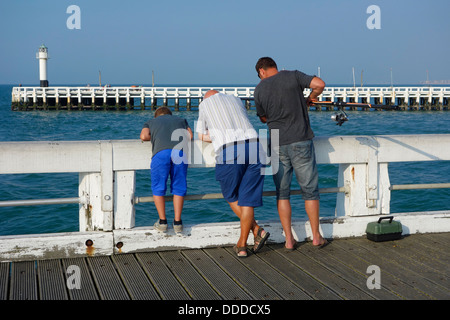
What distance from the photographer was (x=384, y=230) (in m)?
5.15

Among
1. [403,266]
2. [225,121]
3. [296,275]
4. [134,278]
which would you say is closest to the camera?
[134,278]

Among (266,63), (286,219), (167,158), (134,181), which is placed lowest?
(286,219)

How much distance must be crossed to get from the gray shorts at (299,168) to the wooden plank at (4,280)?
2.33 meters

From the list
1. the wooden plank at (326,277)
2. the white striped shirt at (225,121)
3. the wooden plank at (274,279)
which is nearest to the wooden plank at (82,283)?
the wooden plank at (274,279)

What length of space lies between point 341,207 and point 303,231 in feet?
1.84

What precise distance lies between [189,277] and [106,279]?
2.05 ft

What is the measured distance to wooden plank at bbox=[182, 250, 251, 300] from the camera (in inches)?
154

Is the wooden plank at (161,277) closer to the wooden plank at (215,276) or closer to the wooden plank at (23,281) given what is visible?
the wooden plank at (215,276)

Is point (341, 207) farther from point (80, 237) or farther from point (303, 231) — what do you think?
point (80, 237)

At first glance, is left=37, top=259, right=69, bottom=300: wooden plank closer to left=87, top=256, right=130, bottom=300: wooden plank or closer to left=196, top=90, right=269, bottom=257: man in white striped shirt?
left=87, top=256, right=130, bottom=300: wooden plank

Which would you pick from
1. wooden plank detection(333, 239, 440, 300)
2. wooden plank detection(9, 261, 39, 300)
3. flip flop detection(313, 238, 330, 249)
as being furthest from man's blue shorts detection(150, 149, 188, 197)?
wooden plank detection(333, 239, 440, 300)

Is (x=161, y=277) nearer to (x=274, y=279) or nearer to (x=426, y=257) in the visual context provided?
(x=274, y=279)

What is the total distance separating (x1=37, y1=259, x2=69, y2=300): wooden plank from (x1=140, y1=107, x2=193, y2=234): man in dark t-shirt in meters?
0.91

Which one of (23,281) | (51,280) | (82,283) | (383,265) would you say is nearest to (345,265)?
(383,265)
